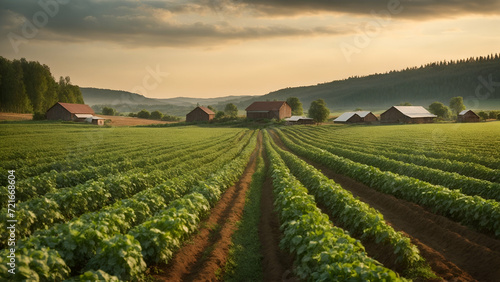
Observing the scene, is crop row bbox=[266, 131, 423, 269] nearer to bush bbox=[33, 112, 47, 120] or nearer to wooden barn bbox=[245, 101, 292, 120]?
bush bbox=[33, 112, 47, 120]

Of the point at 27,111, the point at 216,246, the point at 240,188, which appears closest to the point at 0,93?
the point at 27,111

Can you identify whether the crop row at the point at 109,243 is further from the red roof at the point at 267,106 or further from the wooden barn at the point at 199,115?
the red roof at the point at 267,106

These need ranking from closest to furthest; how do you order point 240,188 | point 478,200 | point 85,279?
1. point 85,279
2. point 478,200
3. point 240,188

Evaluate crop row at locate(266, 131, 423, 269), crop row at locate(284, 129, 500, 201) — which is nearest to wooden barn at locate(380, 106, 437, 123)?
crop row at locate(284, 129, 500, 201)

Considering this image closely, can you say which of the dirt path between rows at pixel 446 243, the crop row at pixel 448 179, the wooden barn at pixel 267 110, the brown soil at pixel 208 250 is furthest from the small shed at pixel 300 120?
the brown soil at pixel 208 250

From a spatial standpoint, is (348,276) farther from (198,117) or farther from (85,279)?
(198,117)

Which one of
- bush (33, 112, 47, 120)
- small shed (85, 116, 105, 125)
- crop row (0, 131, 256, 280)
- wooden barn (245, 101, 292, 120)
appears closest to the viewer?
crop row (0, 131, 256, 280)

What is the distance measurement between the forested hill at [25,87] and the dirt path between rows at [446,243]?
102 m

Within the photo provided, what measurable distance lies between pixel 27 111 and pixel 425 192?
109 meters

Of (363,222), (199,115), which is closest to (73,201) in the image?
(363,222)

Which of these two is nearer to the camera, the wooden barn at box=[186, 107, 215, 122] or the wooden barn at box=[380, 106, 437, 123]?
the wooden barn at box=[380, 106, 437, 123]

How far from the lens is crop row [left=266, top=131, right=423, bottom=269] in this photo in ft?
26.9

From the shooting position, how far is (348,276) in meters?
5.87

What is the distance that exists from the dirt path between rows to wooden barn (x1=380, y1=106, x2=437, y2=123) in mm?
101916
